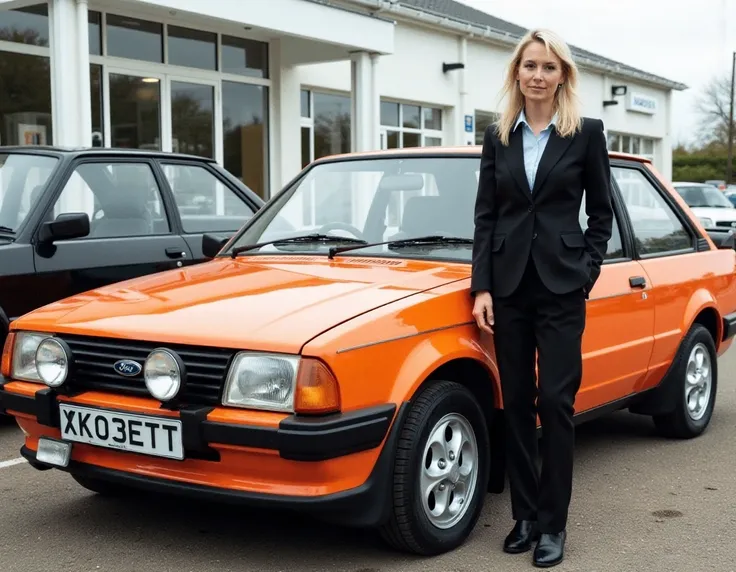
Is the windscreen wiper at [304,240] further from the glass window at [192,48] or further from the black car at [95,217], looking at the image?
the glass window at [192,48]

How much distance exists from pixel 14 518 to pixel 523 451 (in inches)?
82.8

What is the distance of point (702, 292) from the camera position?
5414mm

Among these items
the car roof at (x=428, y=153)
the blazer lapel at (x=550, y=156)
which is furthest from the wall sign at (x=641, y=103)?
the blazer lapel at (x=550, y=156)

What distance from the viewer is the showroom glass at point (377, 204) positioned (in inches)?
170

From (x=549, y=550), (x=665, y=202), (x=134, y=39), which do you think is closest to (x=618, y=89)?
(x=134, y=39)

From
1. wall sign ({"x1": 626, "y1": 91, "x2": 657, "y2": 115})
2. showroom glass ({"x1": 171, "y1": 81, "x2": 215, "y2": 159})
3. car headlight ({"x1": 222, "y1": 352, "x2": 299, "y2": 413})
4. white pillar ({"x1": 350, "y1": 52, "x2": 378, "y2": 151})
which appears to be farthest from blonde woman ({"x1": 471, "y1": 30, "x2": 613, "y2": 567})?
wall sign ({"x1": 626, "y1": 91, "x2": 657, "y2": 115})

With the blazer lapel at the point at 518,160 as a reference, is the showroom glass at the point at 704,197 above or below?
above

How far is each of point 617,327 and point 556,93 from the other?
1348 millimetres

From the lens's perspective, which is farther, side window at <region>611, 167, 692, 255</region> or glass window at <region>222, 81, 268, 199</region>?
glass window at <region>222, 81, 268, 199</region>

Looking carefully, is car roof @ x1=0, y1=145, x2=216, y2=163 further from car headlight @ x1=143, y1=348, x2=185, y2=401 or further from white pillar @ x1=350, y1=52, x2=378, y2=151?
white pillar @ x1=350, y1=52, x2=378, y2=151

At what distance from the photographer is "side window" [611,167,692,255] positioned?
5.10 m

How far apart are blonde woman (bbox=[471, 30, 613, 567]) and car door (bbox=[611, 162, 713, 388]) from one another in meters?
1.43

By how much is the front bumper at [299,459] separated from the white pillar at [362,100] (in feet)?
41.6

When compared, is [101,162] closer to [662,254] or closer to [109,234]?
[109,234]
